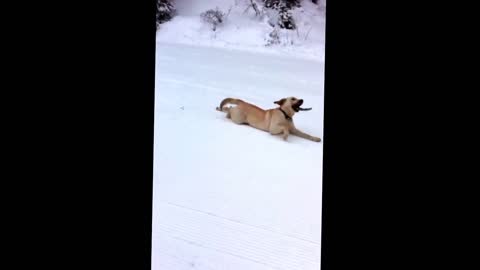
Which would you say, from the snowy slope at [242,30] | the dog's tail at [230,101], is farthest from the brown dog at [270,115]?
the snowy slope at [242,30]

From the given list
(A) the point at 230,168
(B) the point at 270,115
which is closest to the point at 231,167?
(A) the point at 230,168

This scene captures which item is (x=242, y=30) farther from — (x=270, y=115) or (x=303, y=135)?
(x=303, y=135)

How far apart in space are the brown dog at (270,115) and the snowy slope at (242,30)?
230 mm

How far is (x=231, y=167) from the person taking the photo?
196 centimetres

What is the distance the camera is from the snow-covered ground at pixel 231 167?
5.95 feet

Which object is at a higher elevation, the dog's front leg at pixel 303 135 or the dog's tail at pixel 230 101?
the dog's tail at pixel 230 101

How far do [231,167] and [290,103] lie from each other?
1.23 ft

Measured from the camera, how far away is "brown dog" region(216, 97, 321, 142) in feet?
6.58

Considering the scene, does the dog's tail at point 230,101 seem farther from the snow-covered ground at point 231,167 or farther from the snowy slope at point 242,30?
the snowy slope at point 242,30

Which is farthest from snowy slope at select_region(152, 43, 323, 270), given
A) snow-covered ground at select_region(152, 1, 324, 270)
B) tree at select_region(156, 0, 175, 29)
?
tree at select_region(156, 0, 175, 29)
